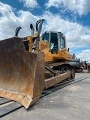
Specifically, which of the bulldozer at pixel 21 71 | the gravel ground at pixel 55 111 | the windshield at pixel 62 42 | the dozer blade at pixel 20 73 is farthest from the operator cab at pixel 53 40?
the gravel ground at pixel 55 111

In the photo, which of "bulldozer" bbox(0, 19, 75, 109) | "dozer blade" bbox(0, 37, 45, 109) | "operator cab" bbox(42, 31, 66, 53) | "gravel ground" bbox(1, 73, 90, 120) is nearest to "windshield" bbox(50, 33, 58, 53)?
"operator cab" bbox(42, 31, 66, 53)

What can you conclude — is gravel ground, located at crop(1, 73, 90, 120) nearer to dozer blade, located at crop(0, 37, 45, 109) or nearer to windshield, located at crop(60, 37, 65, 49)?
dozer blade, located at crop(0, 37, 45, 109)

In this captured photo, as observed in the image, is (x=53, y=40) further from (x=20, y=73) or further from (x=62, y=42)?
(x=20, y=73)

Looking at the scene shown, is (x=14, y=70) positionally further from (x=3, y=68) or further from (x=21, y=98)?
(x=21, y=98)

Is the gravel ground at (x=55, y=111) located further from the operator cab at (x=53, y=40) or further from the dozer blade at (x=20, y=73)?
the operator cab at (x=53, y=40)

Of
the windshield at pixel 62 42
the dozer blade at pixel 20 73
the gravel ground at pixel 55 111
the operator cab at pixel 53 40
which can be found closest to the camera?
the gravel ground at pixel 55 111

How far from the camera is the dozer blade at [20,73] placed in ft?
15.0

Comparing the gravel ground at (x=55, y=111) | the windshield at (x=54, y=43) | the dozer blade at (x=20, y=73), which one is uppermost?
the windshield at (x=54, y=43)

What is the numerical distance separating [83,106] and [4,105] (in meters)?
1.76

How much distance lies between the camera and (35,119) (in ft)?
11.8

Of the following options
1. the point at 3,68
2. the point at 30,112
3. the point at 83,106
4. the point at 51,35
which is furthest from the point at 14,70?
the point at 51,35

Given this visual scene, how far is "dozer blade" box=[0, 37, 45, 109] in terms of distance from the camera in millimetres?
4566

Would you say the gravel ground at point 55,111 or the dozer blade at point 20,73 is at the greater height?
the dozer blade at point 20,73

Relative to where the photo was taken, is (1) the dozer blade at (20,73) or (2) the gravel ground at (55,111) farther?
(1) the dozer blade at (20,73)
